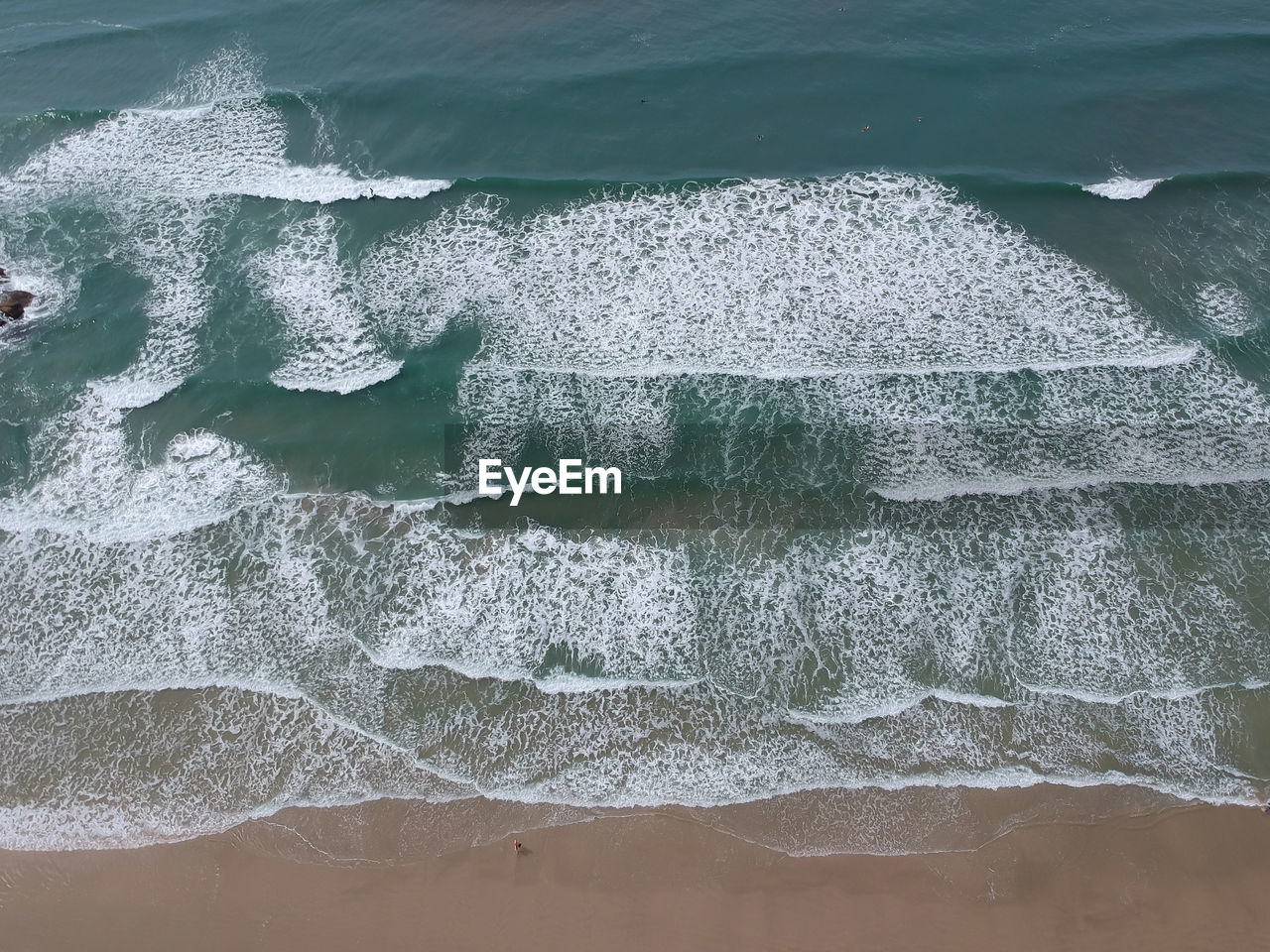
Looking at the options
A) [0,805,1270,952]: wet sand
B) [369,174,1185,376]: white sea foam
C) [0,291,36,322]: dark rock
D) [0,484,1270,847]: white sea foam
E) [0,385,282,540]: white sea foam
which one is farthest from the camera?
[0,291,36,322]: dark rock

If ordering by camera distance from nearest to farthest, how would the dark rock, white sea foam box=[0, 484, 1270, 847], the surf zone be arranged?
white sea foam box=[0, 484, 1270, 847] → the surf zone → the dark rock

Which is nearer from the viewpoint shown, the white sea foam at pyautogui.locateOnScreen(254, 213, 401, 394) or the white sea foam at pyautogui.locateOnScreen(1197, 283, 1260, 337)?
the white sea foam at pyautogui.locateOnScreen(254, 213, 401, 394)

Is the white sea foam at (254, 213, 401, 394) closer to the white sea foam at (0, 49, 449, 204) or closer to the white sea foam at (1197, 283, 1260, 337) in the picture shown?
the white sea foam at (0, 49, 449, 204)

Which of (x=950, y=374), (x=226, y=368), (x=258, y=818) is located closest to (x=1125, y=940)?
(x=950, y=374)

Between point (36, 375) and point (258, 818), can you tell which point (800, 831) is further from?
point (36, 375)

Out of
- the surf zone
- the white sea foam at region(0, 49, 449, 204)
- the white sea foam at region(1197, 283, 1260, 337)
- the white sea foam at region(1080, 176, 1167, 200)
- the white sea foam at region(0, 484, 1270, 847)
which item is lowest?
the white sea foam at region(0, 484, 1270, 847)

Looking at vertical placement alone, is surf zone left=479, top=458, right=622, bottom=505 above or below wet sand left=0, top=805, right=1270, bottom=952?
above

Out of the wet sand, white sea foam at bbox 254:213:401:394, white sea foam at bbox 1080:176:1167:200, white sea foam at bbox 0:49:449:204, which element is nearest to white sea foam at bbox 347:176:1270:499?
white sea foam at bbox 254:213:401:394

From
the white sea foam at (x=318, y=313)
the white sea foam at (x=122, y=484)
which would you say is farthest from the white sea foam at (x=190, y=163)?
the white sea foam at (x=122, y=484)

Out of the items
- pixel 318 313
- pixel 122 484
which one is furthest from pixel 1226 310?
pixel 122 484
